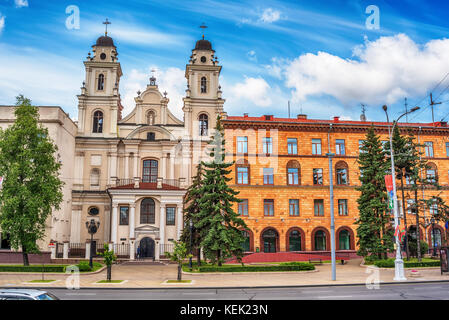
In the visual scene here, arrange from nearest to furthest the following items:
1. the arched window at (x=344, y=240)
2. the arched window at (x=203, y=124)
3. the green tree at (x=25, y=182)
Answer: the green tree at (x=25, y=182) < the arched window at (x=344, y=240) < the arched window at (x=203, y=124)

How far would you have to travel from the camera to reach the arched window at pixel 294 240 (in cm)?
4806

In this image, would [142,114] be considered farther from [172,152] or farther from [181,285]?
[181,285]

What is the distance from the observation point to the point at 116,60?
187 feet

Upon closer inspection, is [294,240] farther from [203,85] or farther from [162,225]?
[203,85]

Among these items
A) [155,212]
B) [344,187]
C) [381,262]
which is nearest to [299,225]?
[344,187]

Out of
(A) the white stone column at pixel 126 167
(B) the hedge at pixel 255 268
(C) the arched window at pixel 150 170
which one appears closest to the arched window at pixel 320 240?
(B) the hedge at pixel 255 268

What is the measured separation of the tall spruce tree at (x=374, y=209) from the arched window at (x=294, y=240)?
9.48 m

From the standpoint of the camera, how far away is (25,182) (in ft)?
112

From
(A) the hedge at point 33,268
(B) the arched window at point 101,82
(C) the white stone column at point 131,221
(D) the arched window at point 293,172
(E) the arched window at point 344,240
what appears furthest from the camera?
(B) the arched window at point 101,82

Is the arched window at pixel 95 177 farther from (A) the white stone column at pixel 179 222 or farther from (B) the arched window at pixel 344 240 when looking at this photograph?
(B) the arched window at pixel 344 240

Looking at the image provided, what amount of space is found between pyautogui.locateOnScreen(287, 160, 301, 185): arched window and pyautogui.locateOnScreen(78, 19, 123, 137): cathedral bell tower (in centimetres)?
2365

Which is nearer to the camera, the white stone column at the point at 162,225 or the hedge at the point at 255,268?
the hedge at the point at 255,268

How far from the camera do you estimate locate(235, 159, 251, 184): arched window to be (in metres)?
49.0

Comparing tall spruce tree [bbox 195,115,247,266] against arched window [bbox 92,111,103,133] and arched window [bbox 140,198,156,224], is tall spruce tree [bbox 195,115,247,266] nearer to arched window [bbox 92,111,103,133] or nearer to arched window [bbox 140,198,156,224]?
arched window [bbox 140,198,156,224]
